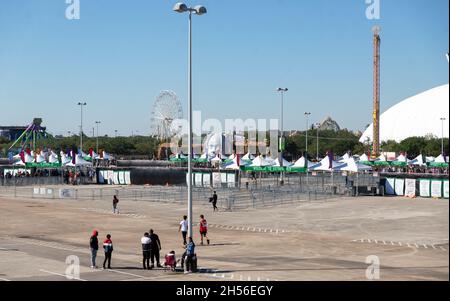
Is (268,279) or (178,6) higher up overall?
(178,6)

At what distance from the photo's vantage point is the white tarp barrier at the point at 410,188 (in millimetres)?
56062

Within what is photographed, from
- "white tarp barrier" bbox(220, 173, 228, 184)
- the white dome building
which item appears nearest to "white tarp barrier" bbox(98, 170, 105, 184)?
"white tarp barrier" bbox(220, 173, 228, 184)

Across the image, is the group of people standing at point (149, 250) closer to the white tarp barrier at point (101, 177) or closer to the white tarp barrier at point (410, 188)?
the white tarp barrier at point (410, 188)

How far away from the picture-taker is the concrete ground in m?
22.1

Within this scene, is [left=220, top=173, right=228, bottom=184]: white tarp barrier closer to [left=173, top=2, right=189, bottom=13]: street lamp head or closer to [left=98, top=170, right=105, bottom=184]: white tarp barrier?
[left=98, top=170, right=105, bottom=184]: white tarp barrier

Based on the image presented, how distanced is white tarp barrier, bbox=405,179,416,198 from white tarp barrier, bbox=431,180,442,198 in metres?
1.57

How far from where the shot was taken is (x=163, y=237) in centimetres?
3256

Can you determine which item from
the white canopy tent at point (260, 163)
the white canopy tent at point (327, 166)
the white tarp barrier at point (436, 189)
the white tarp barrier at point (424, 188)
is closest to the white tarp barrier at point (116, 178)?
the white canopy tent at point (260, 163)

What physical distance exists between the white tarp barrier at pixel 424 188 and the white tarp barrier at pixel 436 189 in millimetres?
428

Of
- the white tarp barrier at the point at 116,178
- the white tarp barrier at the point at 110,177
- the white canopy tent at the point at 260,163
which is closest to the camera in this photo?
the white canopy tent at the point at 260,163
